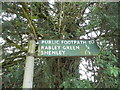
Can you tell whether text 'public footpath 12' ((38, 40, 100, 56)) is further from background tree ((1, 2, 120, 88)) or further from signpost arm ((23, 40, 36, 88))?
background tree ((1, 2, 120, 88))

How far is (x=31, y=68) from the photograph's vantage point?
3.92ft

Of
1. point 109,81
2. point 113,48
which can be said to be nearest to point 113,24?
point 113,48

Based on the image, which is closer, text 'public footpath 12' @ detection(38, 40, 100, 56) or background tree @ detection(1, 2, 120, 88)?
text 'public footpath 12' @ detection(38, 40, 100, 56)

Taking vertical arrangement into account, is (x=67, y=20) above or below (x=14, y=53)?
above

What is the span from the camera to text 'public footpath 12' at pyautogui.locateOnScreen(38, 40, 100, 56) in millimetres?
1180

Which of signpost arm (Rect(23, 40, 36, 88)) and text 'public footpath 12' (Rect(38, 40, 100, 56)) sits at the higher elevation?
text 'public footpath 12' (Rect(38, 40, 100, 56))

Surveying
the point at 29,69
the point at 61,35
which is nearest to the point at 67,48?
the point at 29,69

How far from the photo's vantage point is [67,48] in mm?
1204

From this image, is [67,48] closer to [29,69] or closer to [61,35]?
[29,69]

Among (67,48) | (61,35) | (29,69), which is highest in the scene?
(61,35)

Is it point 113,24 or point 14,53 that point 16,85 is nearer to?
point 14,53

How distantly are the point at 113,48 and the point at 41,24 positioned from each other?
2.85ft

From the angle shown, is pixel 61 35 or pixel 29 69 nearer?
pixel 29 69

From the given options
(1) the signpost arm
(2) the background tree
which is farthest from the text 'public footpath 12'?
(2) the background tree
